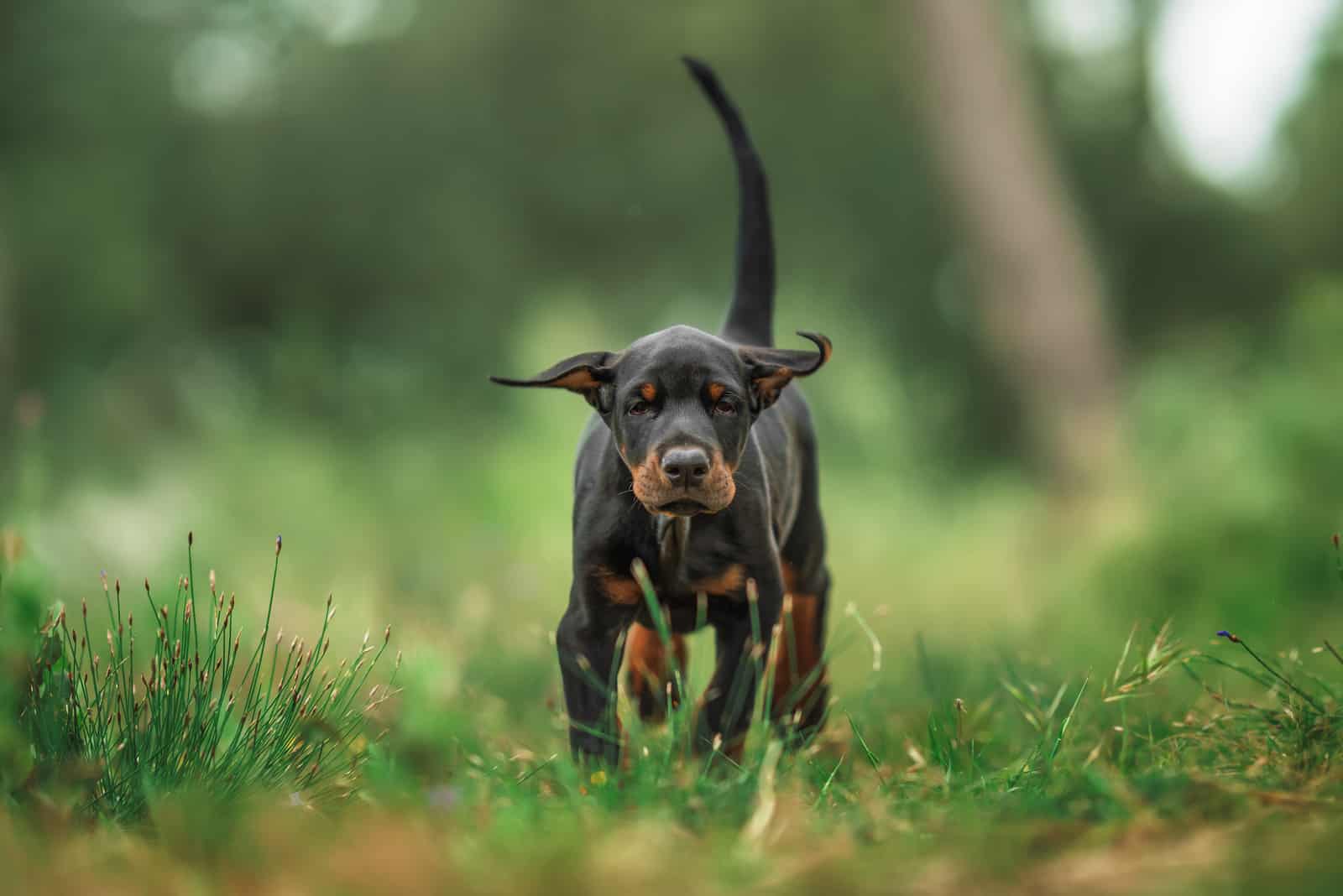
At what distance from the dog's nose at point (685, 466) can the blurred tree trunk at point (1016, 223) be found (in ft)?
27.6

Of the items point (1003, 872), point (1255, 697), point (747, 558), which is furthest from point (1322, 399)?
point (1003, 872)

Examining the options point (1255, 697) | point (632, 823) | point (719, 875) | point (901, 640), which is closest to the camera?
point (719, 875)

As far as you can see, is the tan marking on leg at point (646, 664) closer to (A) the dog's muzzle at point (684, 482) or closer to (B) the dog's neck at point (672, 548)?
(B) the dog's neck at point (672, 548)

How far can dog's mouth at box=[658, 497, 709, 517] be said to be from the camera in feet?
11.0

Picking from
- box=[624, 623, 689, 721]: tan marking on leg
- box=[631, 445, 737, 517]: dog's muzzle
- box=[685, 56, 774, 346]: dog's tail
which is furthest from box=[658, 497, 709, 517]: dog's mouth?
box=[685, 56, 774, 346]: dog's tail

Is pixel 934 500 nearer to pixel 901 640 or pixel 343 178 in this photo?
pixel 901 640

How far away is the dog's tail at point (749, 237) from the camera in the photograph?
4.68 meters

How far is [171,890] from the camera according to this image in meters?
2.27

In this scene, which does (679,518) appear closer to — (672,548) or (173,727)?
(672,548)

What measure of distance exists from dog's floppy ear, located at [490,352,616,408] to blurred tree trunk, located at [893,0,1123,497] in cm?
813

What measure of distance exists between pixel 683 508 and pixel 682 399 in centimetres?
31

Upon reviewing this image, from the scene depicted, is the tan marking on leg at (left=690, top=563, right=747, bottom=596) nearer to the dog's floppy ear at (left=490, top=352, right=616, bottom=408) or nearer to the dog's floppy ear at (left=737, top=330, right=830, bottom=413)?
the dog's floppy ear at (left=737, top=330, right=830, bottom=413)

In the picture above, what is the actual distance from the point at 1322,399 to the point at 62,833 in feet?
22.3

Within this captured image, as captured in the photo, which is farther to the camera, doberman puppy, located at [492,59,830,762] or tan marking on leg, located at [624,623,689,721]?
tan marking on leg, located at [624,623,689,721]
